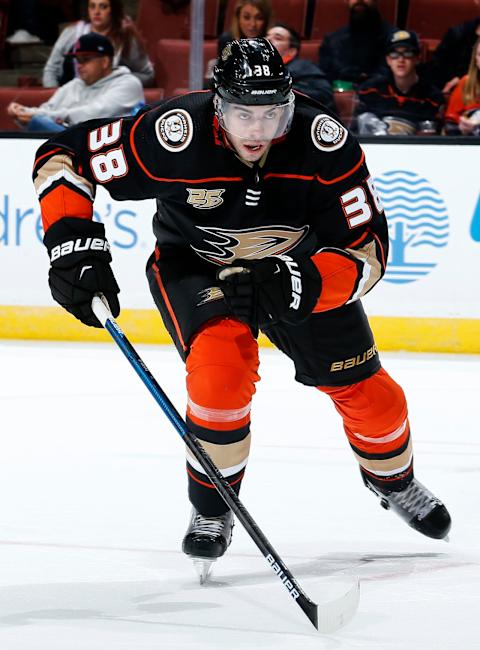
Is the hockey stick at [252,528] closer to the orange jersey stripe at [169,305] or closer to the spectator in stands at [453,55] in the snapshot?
the orange jersey stripe at [169,305]

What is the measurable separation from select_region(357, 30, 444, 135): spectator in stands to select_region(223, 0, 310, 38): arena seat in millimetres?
586

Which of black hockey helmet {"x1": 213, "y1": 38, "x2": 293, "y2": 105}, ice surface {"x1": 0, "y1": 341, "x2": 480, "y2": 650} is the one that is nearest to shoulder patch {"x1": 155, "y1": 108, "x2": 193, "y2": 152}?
black hockey helmet {"x1": 213, "y1": 38, "x2": 293, "y2": 105}

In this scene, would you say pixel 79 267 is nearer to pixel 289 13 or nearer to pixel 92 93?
pixel 92 93

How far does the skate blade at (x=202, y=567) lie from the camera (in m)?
2.37

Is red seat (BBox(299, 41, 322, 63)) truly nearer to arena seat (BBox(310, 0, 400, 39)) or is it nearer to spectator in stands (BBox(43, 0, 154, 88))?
arena seat (BBox(310, 0, 400, 39))

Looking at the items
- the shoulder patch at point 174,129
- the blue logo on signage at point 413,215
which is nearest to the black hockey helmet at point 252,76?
the shoulder patch at point 174,129

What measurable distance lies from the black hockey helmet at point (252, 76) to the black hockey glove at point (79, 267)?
409mm

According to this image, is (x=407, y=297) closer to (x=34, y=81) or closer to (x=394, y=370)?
(x=394, y=370)

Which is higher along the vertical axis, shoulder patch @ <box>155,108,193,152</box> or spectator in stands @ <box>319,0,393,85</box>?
shoulder patch @ <box>155,108,193,152</box>

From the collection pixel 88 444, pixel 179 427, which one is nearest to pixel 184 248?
pixel 179 427

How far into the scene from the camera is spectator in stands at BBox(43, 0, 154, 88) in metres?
5.71

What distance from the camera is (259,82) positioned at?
226 cm

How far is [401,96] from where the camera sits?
5.36 m

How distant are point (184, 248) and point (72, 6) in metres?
3.80
